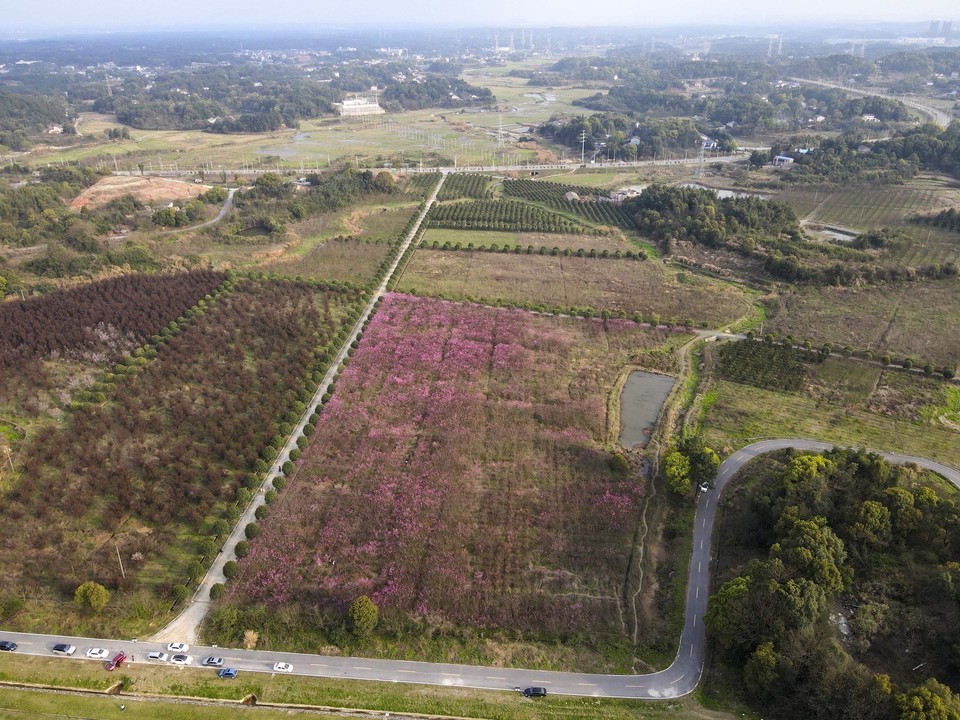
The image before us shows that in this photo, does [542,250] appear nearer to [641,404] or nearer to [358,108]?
[641,404]

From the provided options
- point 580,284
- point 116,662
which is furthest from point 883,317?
point 116,662

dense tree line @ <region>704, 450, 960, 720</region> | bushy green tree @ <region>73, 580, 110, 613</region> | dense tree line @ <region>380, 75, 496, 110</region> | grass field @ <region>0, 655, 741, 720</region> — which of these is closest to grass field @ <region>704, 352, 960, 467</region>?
dense tree line @ <region>704, 450, 960, 720</region>

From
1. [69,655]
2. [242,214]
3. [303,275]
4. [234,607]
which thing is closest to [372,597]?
[234,607]

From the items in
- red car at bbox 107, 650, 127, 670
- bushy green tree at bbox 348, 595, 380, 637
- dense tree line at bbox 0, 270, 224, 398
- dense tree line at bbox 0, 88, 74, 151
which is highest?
dense tree line at bbox 0, 88, 74, 151

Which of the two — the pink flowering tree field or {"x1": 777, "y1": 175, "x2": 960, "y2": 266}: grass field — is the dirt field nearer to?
the pink flowering tree field

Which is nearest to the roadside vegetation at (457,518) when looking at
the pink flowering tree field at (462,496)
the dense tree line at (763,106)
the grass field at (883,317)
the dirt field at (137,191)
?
the pink flowering tree field at (462,496)

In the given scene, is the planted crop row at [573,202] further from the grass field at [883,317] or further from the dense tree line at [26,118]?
the dense tree line at [26,118]
